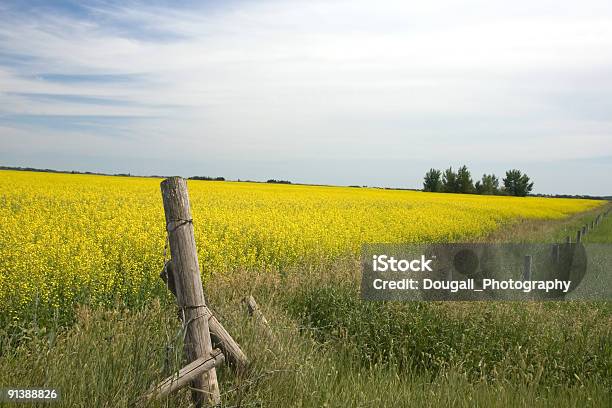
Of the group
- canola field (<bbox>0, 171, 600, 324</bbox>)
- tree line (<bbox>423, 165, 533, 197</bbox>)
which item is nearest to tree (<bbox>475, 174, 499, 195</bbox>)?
tree line (<bbox>423, 165, 533, 197</bbox>)

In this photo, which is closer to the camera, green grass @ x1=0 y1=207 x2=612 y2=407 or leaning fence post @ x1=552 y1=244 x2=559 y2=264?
green grass @ x1=0 y1=207 x2=612 y2=407

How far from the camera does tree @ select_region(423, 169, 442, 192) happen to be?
95481mm

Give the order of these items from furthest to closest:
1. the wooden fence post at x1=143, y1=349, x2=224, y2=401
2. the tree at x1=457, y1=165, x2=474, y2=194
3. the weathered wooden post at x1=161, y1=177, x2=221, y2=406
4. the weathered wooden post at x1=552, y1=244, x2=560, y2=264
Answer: the tree at x1=457, y1=165, x2=474, y2=194
the weathered wooden post at x1=552, y1=244, x2=560, y2=264
the weathered wooden post at x1=161, y1=177, x2=221, y2=406
the wooden fence post at x1=143, y1=349, x2=224, y2=401

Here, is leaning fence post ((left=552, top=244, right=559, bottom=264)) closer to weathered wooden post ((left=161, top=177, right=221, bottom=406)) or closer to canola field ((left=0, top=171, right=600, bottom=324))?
canola field ((left=0, top=171, right=600, bottom=324))

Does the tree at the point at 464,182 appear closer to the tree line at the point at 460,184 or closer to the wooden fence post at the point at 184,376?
the tree line at the point at 460,184

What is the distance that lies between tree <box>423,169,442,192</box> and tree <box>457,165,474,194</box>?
341cm

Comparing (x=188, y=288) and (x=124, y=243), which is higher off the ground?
(x=188, y=288)

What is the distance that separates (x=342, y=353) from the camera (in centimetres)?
652

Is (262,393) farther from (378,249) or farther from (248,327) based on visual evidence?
(378,249)

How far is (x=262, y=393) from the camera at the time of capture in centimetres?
453

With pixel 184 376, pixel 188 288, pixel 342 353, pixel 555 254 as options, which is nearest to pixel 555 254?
pixel 555 254

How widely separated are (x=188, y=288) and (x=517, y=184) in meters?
110

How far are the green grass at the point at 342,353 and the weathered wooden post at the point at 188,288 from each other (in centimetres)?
12

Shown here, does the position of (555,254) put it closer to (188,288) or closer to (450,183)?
(188,288)
